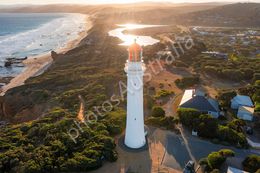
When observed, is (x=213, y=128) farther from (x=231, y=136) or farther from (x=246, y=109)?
(x=246, y=109)

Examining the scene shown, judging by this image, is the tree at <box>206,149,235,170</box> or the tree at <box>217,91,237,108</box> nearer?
the tree at <box>206,149,235,170</box>

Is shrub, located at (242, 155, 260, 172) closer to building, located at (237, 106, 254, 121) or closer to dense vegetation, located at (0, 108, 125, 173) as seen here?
building, located at (237, 106, 254, 121)

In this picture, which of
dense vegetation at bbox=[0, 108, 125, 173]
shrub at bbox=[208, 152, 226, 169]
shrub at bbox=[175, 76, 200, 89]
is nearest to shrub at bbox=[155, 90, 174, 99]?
shrub at bbox=[175, 76, 200, 89]

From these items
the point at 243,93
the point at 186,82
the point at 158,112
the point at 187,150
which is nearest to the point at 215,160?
the point at 187,150

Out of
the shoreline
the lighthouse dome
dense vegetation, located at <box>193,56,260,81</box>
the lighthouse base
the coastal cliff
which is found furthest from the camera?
the shoreline

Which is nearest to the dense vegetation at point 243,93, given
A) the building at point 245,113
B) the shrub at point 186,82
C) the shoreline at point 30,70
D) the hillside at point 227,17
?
the building at point 245,113

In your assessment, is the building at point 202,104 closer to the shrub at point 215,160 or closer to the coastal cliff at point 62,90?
the shrub at point 215,160

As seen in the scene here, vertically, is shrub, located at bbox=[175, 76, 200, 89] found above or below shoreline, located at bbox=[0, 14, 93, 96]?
above
